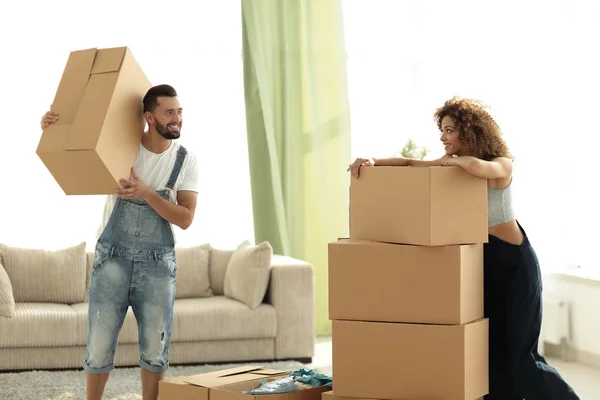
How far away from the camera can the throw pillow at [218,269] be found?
17.3 ft

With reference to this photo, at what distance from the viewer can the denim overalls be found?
2994mm

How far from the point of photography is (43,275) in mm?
4934

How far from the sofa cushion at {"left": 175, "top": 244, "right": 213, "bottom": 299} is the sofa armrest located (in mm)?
422

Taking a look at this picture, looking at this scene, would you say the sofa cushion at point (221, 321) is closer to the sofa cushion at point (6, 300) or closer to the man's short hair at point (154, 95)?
the sofa cushion at point (6, 300)

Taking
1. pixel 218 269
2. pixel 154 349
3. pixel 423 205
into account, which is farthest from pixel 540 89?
pixel 154 349

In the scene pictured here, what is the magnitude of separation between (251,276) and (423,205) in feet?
7.59

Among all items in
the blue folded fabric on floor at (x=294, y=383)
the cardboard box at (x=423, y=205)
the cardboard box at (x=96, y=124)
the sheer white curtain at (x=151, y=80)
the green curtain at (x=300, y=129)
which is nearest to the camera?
the cardboard box at (x=423, y=205)

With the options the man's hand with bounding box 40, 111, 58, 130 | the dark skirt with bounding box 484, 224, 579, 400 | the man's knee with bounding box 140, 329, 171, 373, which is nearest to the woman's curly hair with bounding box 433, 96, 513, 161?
the dark skirt with bounding box 484, 224, 579, 400

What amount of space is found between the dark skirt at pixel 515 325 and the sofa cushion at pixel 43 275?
263cm

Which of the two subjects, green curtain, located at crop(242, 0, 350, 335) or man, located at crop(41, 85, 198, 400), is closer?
man, located at crop(41, 85, 198, 400)

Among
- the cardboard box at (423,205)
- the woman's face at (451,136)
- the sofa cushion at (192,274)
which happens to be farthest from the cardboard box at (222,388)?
the sofa cushion at (192,274)

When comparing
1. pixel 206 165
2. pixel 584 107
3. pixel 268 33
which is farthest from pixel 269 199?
pixel 584 107

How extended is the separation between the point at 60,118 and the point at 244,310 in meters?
2.12

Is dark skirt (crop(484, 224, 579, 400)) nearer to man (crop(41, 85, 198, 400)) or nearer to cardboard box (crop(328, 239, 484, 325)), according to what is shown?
cardboard box (crop(328, 239, 484, 325))
